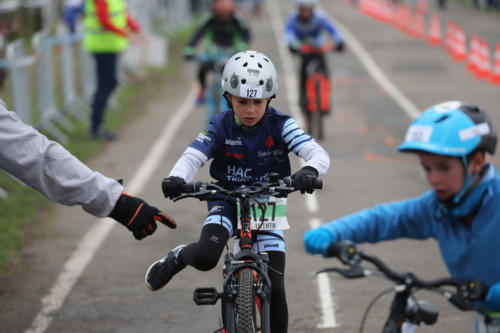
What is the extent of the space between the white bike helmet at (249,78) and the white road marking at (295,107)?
6.51 feet

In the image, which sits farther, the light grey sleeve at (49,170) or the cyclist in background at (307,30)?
the cyclist in background at (307,30)

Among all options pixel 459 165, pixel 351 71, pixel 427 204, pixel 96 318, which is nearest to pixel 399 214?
pixel 427 204

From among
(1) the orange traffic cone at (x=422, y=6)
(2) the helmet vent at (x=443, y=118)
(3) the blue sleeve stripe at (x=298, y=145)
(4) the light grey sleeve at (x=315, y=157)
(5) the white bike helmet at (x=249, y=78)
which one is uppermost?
(1) the orange traffic cone at (x=422, y=6)

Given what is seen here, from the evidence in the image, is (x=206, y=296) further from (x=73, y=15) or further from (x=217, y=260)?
(x=73, y=15)

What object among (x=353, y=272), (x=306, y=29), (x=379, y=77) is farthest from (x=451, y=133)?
(x=379, y=77)

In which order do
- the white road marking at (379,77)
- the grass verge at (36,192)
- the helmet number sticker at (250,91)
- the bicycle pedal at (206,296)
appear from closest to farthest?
the bicycle pedal at (206,296) → the helmet number sticker at (250,91) → the grass verge at (36,192) → the white road marking at (379,77)

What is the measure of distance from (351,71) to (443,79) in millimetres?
3071

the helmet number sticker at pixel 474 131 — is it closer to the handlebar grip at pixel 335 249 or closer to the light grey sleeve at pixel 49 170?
the handlebar grip at pixel 335 249

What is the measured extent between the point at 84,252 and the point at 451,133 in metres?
5.92

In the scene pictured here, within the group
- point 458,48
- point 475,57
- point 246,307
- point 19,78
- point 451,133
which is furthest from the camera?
point 458,48

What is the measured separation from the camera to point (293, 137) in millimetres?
5707

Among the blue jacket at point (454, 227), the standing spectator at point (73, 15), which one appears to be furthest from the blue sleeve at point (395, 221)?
the standing spectator at point (73, 15)

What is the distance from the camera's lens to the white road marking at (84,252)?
7.24 m

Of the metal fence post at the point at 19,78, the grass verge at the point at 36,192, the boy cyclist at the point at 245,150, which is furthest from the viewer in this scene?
the metal fence post at the point at 19,78
